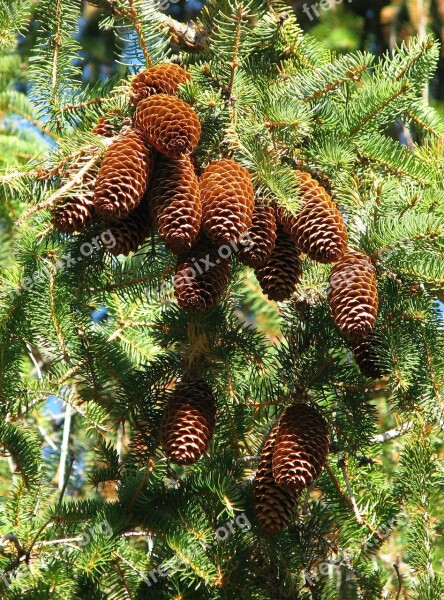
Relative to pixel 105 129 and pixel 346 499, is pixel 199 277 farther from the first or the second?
pixel 346 499

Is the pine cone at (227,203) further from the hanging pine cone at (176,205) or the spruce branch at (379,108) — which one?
the spruce branch at (379,108)

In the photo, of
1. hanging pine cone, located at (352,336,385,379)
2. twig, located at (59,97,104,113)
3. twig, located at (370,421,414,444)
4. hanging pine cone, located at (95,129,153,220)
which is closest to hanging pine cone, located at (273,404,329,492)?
hanging pine cone, located at (352,336,385,379)

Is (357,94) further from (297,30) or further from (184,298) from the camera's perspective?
(184,298)

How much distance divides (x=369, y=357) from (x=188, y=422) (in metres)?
0.42

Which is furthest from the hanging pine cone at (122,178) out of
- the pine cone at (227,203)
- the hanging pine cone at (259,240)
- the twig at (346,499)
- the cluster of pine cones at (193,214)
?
the twig at (346,499)

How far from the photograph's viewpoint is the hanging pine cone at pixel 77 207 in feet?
5.22

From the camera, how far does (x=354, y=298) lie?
1595mm

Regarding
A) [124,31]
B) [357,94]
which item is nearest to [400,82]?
[357,94]

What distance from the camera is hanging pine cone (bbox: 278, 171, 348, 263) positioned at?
1610 millimetres

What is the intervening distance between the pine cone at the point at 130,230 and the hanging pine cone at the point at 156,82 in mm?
235

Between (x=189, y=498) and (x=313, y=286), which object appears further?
(x=313, y=286)

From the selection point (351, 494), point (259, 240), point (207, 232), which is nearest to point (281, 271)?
point (259, 240)

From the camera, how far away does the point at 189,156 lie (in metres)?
1.73

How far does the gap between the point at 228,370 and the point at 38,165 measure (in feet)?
2.13
